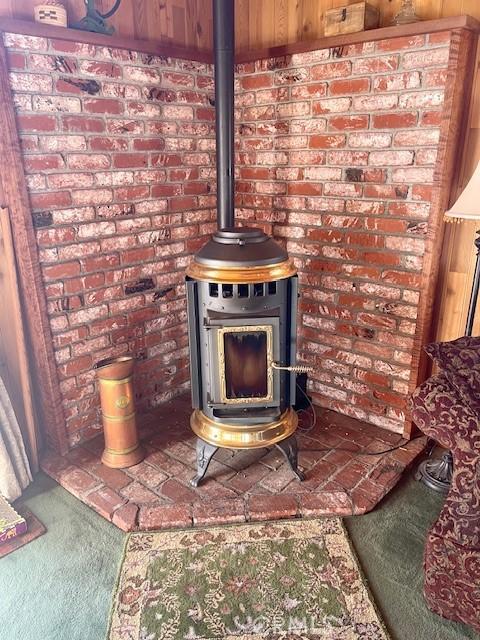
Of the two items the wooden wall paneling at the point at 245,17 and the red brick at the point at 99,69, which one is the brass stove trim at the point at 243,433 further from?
the wooden wall paneling at the point at 245,17

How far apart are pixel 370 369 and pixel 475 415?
1052 mm

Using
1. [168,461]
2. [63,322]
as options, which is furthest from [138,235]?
[168,461]

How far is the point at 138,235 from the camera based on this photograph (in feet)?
8.13

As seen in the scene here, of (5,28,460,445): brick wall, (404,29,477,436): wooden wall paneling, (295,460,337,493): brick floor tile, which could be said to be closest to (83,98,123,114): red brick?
(5,28,460,445): brick wall

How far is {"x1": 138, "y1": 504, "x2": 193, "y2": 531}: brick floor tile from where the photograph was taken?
192 cm

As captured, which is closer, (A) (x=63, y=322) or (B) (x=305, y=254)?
(A) (x=63, y=322)

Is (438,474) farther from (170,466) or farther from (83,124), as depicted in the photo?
(83,124)

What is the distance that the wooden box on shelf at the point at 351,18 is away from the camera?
2.15 m

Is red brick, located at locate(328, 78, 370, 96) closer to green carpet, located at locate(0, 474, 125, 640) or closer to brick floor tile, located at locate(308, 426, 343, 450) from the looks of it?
brick floor tile, located at locate(308, 426, 343, 450)

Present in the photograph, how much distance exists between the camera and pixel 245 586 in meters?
1.68

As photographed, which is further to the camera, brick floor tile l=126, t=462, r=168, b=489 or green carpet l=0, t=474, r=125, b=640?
brick floor tile l=126, t=462, r=168, b=489

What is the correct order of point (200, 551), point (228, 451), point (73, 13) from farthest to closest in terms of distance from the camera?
point (228, 451) → point (73, 13) → point (200, 551)

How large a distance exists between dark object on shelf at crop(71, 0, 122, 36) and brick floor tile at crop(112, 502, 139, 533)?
1918mm

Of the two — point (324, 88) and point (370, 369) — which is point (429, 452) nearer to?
point (370, 369)
